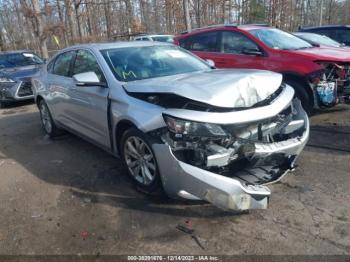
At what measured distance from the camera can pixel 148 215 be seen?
3.64 meters

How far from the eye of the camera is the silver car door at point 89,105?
4.48 meters

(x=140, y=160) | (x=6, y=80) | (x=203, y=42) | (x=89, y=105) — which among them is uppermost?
(x=203, y=42)

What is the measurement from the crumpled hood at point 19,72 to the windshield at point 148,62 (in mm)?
6654

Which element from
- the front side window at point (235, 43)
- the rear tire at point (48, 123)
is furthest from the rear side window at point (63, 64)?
the front side window at point (235, 43)

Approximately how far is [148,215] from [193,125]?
1.07 m

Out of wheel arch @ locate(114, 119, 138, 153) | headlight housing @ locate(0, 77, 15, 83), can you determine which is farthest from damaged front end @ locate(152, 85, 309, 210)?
headlight housing @ locate(0, 77, 15, 83)

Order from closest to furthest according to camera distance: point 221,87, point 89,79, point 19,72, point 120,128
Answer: point 221,87 < point 120,128 < point 89,79 < point 19,72

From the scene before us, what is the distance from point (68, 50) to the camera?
5816 mm

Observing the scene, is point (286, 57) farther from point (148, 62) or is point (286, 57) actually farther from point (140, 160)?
point (140, 160)

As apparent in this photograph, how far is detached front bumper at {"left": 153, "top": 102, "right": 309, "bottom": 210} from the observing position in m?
3.09

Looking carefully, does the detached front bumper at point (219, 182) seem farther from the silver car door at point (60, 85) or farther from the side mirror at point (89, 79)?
the silver car door at point (60, 85)

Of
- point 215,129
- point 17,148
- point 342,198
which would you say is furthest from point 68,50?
point 342,198

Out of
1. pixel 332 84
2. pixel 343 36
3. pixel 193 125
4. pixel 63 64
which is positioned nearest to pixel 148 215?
pixel 193 125

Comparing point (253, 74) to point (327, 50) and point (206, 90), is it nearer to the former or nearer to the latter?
point (206, 90)
